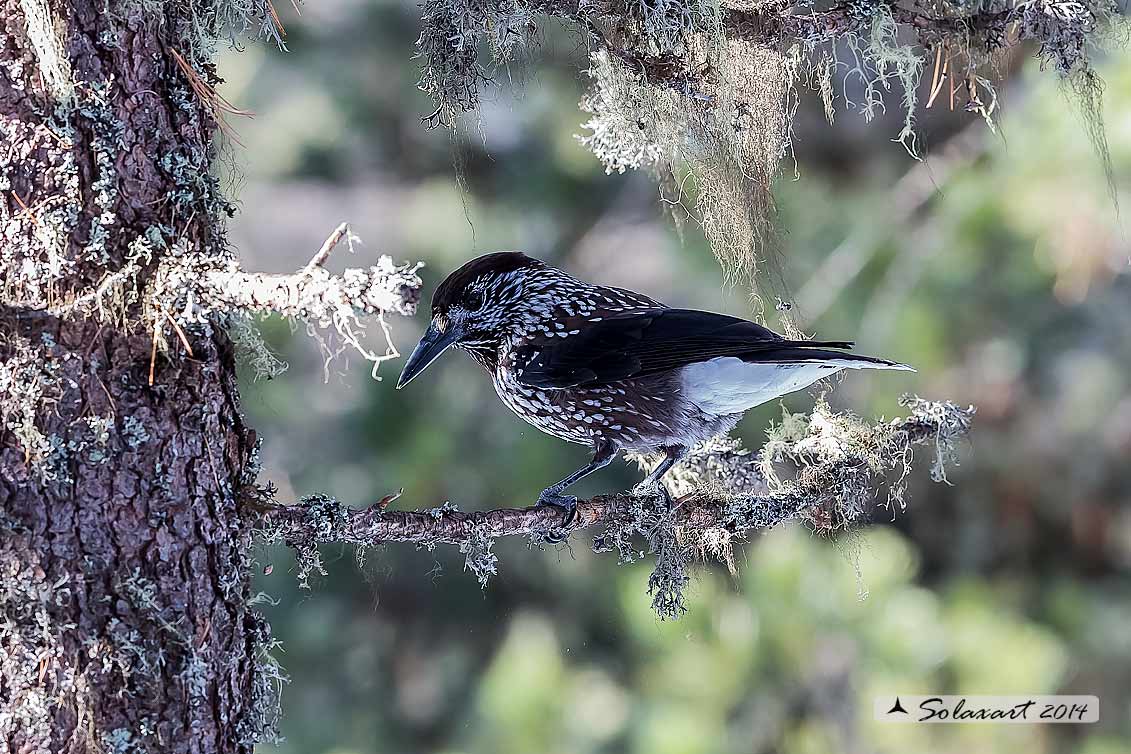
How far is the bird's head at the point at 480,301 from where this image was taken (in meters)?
2.42

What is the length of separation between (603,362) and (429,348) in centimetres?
37

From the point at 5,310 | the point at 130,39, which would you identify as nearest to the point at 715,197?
the point at 130,39

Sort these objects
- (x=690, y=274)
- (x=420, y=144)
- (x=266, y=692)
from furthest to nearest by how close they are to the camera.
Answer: (x=420, y=144)
(x=690, y=274)
(x=266, y=692)

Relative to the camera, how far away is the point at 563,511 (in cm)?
213

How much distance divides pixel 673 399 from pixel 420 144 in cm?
322

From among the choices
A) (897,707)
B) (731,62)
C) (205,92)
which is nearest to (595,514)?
(731,62)

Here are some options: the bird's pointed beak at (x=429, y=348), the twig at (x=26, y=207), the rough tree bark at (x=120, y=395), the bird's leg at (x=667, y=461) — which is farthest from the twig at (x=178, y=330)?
the bird's leg at (x=667, y=461)

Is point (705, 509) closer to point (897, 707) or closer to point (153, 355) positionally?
point (153, 355)

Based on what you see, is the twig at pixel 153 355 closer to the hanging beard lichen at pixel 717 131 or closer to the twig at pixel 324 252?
the twig at pixel 324 252

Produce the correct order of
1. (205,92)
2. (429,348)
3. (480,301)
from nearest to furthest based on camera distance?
(205,92) < (429,348) < (480,301)

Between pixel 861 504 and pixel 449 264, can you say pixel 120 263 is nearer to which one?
pixel 861 504

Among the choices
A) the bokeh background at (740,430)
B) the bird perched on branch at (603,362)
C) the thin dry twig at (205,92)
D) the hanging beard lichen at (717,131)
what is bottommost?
the thin dry twig at (205,92)

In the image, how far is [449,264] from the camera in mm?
4949

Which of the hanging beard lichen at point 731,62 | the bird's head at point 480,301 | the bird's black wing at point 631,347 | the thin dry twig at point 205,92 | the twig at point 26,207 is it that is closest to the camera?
the twig at point 26,207
